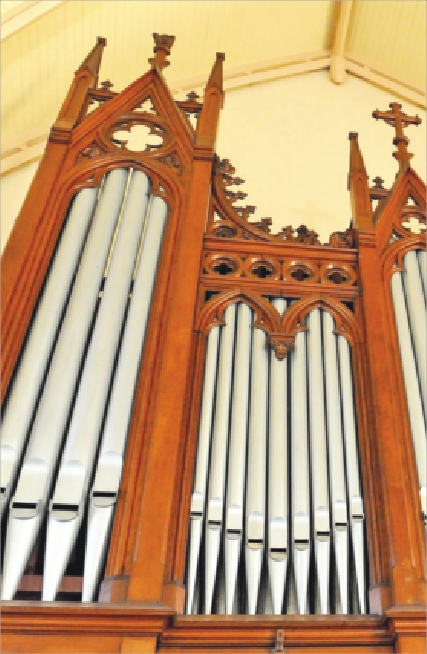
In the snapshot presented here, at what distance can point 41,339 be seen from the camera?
10.9 feet

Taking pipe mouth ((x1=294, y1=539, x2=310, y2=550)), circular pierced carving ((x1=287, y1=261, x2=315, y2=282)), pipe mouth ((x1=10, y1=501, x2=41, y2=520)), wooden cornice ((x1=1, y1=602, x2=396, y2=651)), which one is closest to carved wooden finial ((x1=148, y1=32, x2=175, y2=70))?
circular pierced carving ((x1=287, y1=261, x2=315, y2=282))

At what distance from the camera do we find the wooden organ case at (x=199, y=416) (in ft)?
8.48

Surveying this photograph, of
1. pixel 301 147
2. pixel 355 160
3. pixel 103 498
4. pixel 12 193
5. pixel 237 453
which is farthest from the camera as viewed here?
pixel 301 147

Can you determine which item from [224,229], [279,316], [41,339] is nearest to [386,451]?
[279,316]

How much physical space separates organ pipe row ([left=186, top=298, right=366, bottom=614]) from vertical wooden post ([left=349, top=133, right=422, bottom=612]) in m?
0.11

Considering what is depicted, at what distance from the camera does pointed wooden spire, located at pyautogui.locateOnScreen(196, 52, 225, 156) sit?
4578mm

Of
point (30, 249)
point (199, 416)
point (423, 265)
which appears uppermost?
point (423, 265)

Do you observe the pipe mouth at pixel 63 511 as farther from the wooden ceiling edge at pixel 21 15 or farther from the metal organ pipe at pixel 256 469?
the wooden ceiling edge at pixel 21 15

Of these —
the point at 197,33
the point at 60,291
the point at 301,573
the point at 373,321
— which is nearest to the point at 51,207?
the point at 60,291

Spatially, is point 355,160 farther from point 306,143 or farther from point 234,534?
point 306,143

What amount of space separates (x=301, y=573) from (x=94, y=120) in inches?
125

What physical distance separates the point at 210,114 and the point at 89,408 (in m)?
2.58

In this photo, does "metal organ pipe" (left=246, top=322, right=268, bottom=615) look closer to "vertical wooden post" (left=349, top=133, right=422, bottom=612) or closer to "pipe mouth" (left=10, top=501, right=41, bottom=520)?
"vertical wooden post" (left=349, top=133, right=422, bottom=612)

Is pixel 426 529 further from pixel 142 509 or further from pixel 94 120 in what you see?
pixel 94 120
